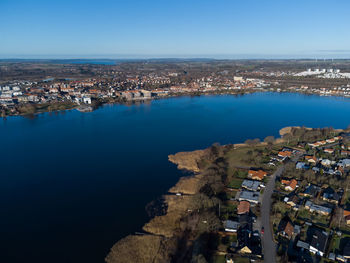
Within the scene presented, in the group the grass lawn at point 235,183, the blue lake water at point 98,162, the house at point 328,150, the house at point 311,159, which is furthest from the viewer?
the house at point 328,150

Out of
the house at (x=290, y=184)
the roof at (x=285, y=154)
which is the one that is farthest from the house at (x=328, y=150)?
the house at (x=290, y=184)

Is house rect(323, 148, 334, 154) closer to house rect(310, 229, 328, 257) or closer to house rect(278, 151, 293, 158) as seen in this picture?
house rect(278, 151, 293, 158)

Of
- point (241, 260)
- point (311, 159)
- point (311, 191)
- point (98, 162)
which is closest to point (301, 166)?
point (311, 159)

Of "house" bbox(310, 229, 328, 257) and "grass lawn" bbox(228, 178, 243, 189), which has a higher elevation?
"grass lawn" bbox(228, 178, 243, 189)

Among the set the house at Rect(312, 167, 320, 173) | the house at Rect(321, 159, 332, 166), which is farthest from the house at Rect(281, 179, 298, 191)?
the house at Rect(321, 159, 332, 166)

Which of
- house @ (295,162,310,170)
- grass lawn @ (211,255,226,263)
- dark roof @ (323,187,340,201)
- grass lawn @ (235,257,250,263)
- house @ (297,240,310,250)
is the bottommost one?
grass lawn @ (211,255,226,263)

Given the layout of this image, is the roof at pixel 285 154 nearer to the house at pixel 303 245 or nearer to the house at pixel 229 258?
the house at pixel 303 245

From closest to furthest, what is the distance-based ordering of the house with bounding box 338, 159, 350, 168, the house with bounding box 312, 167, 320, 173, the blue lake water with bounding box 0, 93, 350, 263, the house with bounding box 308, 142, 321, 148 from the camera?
the blue lake water with bounding box 0, 93, 350, 263 → the house with bounding box 312, 167, 320, 173 → the house with bounding box 338, 159, 350, 168 → the house with bounding box 308, 142, 321, 148
